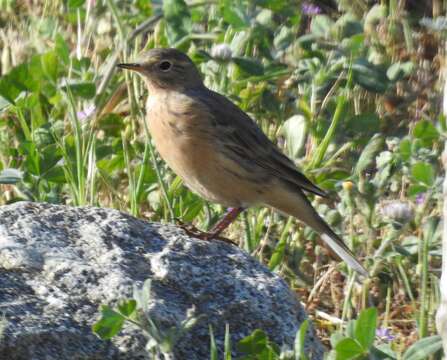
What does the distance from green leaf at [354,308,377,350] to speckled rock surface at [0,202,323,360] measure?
1.45ft

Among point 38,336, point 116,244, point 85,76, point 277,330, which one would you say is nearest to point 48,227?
point 116,244

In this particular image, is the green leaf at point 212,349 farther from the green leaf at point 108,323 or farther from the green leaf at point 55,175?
the green leaf at point 55,175

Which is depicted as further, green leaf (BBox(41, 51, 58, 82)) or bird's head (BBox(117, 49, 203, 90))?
green leaf (BBox(41, 51, 58, 82))

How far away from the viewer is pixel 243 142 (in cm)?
603

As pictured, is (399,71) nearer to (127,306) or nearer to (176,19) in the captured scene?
(176,19)

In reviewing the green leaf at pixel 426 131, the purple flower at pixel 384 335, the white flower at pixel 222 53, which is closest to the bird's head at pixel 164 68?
the white flower at pixel 222 53

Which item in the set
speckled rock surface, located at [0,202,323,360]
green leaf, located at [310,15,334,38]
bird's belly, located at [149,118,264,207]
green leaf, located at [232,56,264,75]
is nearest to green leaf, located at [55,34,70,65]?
green leaf, located at [232,56,264,75]

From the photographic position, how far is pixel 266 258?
602 centimetres

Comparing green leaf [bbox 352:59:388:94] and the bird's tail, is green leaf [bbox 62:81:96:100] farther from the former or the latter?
green leaf [bbox 352:59:388:94]

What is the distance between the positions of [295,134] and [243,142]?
0.58 meters

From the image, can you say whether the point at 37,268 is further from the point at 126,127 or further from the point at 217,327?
the point at 126,127

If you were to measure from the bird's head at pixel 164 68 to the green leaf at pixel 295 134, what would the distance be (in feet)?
2.38

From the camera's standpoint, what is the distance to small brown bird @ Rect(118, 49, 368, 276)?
564 cm

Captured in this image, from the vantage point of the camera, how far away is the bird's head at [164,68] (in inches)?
240
